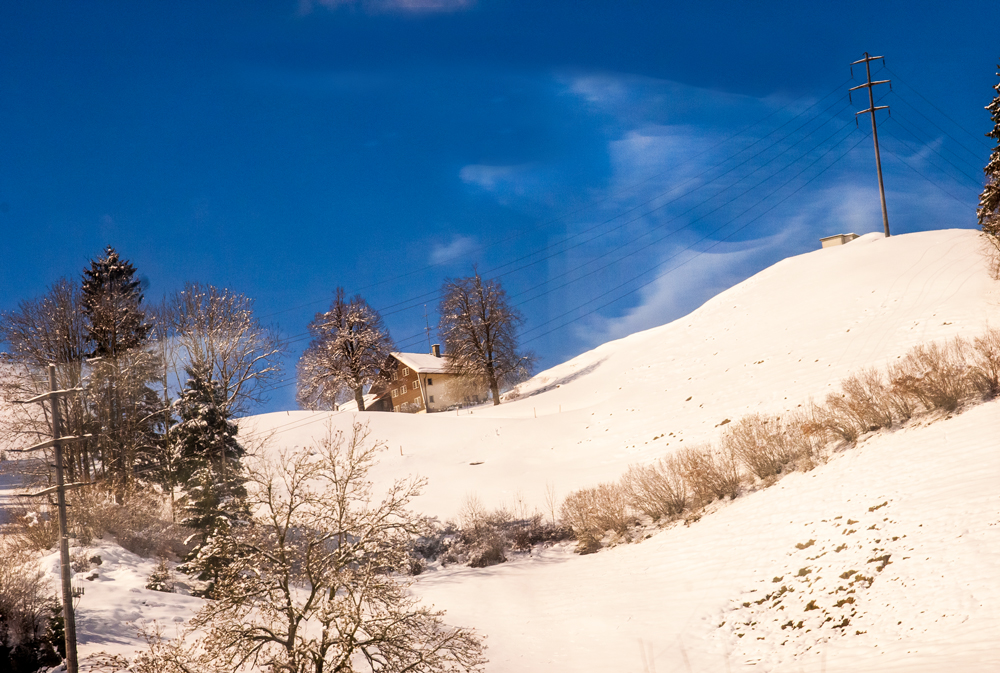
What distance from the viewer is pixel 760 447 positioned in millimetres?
25094

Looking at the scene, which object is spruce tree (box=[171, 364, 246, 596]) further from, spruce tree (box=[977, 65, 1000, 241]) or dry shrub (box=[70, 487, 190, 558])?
spruce tree (box=[977, 65, 1000, 241])

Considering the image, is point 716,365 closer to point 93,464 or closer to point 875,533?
point 875,533

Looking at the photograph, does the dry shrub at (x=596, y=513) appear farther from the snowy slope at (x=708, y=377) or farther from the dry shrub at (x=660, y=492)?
the snowy slope at (x=708, y=377)

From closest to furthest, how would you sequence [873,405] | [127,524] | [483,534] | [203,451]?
[873,405] < [127,524] < [203,451] < [483,534]

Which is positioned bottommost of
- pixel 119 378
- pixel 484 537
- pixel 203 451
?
pixel 484 537

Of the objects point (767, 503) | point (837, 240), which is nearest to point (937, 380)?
point (767, 503)

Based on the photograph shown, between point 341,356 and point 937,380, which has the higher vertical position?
point 341,356

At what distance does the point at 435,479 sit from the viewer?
3550 centimetres

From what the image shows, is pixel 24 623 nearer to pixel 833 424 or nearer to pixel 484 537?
pixel 484 537

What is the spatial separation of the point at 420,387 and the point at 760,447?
4104 centimetres

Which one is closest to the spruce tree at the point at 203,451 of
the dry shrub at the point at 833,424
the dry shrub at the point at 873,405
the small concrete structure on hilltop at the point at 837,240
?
the dry shrub at the point at 833,424

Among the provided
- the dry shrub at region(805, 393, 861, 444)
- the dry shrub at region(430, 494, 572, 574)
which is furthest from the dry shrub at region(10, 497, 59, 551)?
the dry shrub at region(805, 393, 861, 444)

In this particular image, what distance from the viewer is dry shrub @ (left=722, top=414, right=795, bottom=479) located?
2470 centimetres

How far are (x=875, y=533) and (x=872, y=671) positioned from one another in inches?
220
